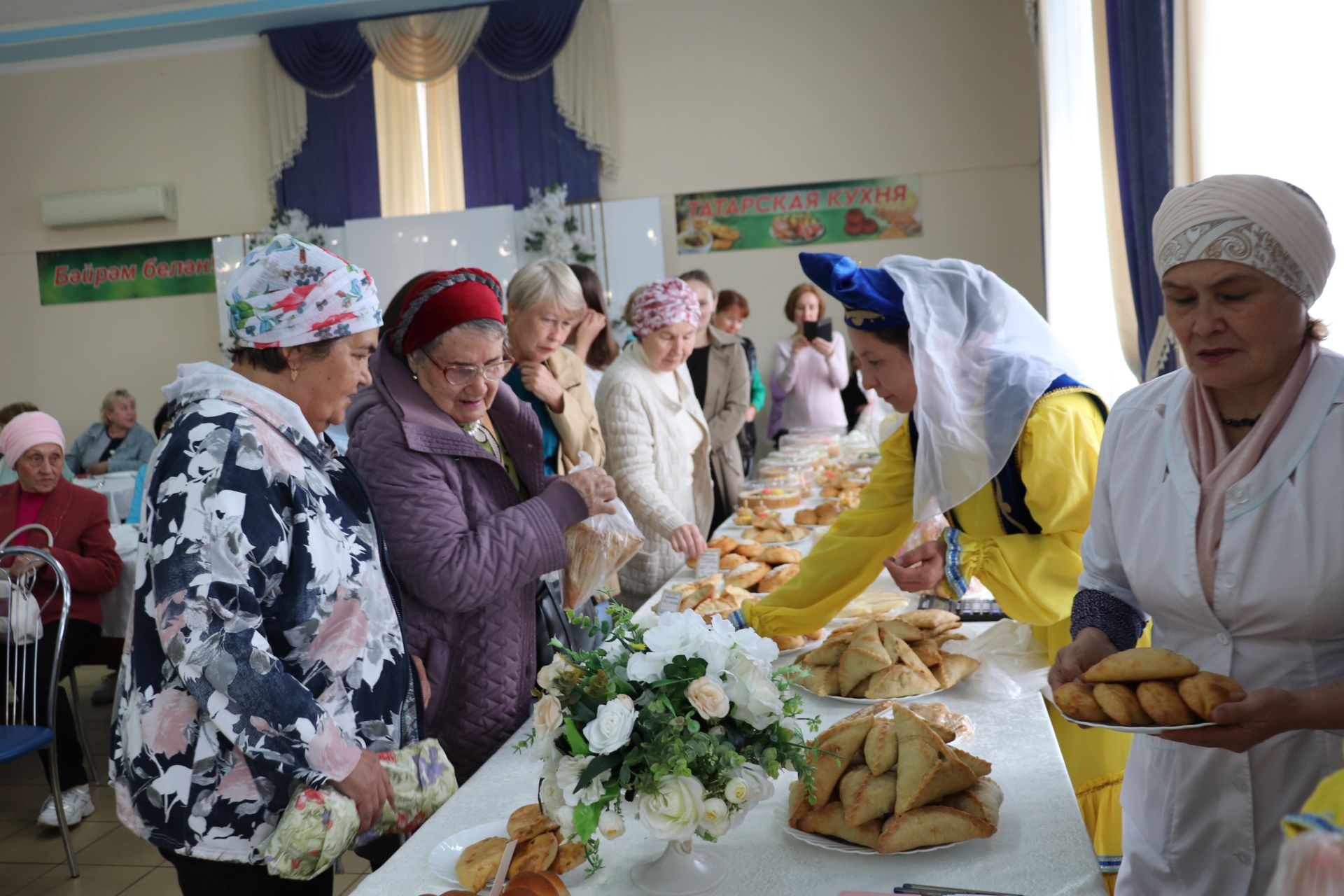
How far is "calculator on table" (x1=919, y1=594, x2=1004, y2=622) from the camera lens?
232 cm

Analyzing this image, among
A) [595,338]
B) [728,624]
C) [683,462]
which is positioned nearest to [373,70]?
[595,338]

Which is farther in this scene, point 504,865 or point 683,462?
point 683,462

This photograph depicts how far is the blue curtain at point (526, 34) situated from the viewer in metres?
9.01

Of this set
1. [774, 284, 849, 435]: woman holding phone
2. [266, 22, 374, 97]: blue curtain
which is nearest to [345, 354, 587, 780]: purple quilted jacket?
[774, 284, 849, 435]: woman holding phone

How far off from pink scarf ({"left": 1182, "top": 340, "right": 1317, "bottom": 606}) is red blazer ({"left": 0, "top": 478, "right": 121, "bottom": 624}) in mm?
3955

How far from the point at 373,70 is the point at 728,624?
372 inches

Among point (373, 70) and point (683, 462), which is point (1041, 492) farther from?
point (373, 70)

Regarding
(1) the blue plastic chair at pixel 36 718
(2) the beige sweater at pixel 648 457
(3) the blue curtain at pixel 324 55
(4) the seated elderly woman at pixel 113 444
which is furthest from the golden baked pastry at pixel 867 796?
(3) the blue curtain at pixel 324 55

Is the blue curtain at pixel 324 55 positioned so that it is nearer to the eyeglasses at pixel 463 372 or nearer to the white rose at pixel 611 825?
the eyeglasses at pixel 463 372

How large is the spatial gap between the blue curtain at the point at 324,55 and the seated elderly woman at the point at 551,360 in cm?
693

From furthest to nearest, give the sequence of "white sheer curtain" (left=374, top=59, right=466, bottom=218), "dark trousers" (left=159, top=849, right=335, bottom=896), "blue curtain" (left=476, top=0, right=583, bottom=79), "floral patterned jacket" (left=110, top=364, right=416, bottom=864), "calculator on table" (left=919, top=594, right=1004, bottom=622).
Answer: "white sheer curtain" (left=374, top=59, right=466, bottom=218), "blue curtain" (left=476, top=0, right=583, bottom=79), "calculator on table" (left=919, top=594, right=1004, bottom=622), "dark trousers" (left=159, top=849, right=335, bottom=896), "floral patterned jacket" (left=110, top=364, right=416, bottom=864)

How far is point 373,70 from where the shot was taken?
9555 millimetres

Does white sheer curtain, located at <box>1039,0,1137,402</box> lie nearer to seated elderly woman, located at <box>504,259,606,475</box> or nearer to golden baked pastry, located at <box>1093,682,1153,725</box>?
seated elderly woman, located at <box>504,259,606,475</box>

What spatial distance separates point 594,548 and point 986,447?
824 millimetres
